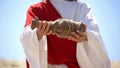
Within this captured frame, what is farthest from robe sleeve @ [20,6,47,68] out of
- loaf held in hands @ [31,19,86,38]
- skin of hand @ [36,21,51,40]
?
loaf held in hands @ [31,19,86,38]

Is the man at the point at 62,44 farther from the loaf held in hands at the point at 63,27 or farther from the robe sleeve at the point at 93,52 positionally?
the loaf held in hands at the point at 63,27

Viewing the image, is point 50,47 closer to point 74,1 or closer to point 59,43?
point 59,43

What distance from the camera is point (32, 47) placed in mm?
5973

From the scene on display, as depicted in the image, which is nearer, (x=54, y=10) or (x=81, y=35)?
(x=81, y=35)

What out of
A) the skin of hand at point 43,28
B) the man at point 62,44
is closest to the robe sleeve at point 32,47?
the man at point 62,44

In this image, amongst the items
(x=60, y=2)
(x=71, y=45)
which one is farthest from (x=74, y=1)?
(x=71, y=45)

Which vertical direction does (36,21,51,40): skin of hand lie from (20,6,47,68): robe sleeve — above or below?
Result: above

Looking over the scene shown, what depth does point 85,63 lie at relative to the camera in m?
6.12

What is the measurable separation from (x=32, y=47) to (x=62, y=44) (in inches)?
17.0

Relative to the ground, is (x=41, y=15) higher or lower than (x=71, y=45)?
higher

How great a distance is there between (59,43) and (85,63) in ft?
1.39

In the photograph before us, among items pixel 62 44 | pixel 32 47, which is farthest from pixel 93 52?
pixel 32 47

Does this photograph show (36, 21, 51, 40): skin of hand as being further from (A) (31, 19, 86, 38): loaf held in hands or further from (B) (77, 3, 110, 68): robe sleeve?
(B) (77, 3, 110, 68): robe sleeve

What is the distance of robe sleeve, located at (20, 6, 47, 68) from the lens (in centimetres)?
594
